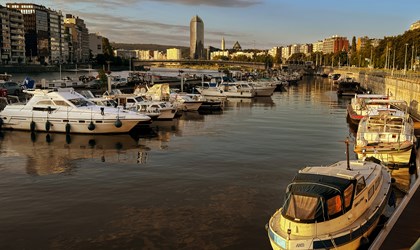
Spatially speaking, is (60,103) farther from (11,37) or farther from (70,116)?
(11,37)

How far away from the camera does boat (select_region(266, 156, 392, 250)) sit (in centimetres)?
1155

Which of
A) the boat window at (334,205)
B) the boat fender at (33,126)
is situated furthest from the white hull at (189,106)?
the boat window at (334,205)

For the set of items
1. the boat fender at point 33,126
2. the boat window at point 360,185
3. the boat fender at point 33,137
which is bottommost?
the boat fender at point 33,137

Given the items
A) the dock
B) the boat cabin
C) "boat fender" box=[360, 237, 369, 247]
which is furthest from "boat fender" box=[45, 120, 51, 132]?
"boat fender" box=[360, 237, 369, 247]

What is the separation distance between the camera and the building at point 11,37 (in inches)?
6929

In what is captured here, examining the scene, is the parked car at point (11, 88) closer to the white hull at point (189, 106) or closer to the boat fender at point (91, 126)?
the white hull at point (189, 106)

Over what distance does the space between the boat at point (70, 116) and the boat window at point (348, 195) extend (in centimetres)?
2462

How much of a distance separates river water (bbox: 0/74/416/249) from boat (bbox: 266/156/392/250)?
95.4 inches

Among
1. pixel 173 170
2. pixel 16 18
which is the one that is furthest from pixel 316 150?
pixel 16 18

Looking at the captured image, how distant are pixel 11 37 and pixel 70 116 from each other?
173 meters

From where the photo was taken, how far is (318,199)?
11836mm

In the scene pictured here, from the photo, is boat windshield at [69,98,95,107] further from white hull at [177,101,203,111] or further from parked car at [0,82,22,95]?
parked car at [0,82,22,95]

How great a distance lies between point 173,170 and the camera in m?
23.5

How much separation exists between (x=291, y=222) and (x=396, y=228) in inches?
168
